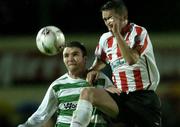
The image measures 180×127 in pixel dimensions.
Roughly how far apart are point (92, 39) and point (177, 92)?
1.61 m

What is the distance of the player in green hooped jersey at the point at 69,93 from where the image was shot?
6.58 metres

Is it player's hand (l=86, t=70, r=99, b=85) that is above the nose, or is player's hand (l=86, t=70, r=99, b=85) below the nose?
below

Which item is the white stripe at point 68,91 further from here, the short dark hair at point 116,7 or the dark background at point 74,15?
the dark background at point 74,15

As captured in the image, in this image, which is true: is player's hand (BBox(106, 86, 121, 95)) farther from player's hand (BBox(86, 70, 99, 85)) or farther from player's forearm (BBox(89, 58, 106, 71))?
player's forearm (BBox(89, 58, 106, 71))

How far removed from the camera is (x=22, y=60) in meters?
12.2

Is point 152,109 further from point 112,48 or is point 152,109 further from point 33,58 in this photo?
point 33,58

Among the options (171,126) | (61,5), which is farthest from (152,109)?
(61,5)

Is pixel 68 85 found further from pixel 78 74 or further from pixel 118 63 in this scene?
pixel 118 63

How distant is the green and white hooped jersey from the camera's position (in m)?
6.57

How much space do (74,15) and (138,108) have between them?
20.9 feet

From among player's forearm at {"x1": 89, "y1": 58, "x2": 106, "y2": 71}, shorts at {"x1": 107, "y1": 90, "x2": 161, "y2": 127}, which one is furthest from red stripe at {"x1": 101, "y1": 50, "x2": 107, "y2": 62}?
shorts at {"x1": 107, "y1": 90, "x2": 161, "y2": 127}

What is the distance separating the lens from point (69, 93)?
663 cm

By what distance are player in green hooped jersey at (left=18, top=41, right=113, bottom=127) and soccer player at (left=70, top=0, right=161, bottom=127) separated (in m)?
0.13

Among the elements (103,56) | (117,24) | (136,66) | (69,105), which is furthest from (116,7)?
(69,105)
